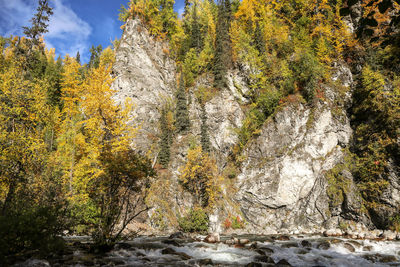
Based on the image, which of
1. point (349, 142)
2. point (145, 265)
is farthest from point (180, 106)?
point (145, 265)

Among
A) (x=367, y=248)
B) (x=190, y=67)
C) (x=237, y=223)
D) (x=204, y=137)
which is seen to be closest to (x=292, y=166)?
(x=237, y=223)

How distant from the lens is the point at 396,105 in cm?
2559

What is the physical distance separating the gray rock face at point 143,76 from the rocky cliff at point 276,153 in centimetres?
19

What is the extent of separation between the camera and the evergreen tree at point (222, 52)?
41.6 metres

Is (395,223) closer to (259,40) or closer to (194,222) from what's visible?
(194,222)

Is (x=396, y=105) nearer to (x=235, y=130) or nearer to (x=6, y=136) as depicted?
(x=235, y=130)

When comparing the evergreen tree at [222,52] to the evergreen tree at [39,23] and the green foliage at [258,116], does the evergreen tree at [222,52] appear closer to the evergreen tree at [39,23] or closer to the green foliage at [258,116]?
the green foliage at [258,116]

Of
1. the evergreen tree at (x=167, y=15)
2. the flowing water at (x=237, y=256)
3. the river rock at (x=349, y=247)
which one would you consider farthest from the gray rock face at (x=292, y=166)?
the evergreen tree at (x=167, y=15)

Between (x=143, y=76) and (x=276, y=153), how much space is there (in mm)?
27966

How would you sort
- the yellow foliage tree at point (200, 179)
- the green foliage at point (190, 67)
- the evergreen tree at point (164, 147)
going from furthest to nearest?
the green foliage at point (190, 67) < the evergreen tree at point (164, 147) < the yellow foliage tree at point (200, 179)

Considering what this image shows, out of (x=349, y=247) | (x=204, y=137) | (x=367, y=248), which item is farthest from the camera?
(x=204, y=137)

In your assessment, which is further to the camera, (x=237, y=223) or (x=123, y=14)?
(x=123, y=14)

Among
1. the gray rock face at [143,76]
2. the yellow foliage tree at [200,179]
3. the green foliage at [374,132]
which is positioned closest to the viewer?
the green foliage at [374,132]

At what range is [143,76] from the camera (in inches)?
1663
